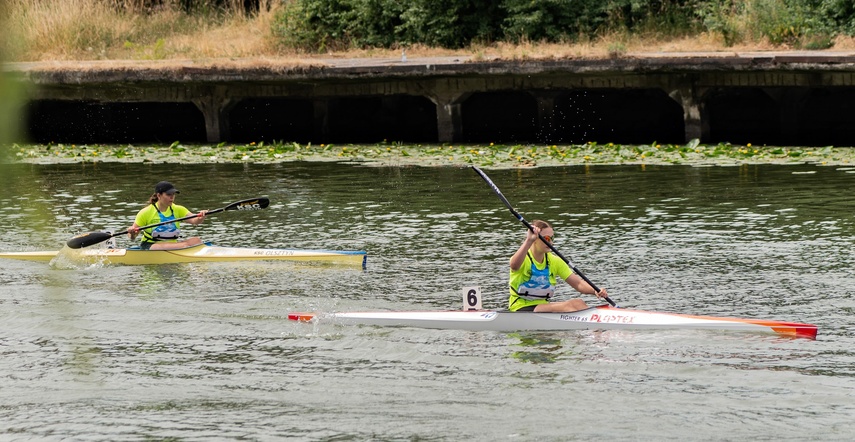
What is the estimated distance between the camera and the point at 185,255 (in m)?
15.1

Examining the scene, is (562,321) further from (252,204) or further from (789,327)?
(252,204)

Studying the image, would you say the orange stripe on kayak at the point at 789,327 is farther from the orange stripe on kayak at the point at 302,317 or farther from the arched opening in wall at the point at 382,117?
the arched opening in wall at the point at 382,117

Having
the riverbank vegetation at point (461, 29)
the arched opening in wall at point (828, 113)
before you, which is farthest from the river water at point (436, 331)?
the riverbank vegetation at point (461, 29)

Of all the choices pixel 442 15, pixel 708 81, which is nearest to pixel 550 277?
pixel 708 81

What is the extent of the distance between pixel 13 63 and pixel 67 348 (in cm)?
922

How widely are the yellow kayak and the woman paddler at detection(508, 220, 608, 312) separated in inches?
150

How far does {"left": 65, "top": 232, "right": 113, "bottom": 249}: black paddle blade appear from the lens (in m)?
13.3

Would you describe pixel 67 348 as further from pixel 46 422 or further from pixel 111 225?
pixel 111 225

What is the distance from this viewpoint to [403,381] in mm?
9125

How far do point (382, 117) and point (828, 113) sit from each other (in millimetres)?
11813

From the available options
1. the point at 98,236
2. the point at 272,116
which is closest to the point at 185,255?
the point at 98,236

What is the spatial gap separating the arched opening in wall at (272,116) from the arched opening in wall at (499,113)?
4605 millimetres

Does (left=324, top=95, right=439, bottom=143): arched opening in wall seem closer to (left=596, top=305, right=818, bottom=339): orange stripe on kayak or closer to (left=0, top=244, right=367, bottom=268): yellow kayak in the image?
(left=0, top=244, right=367, bottom=268): yellow kayak

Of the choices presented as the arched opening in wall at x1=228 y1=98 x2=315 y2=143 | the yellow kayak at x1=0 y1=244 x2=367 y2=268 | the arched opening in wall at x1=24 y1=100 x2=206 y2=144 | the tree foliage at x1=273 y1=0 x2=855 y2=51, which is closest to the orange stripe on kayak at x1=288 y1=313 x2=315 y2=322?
Answer: the yellow kayak at x1=0 y1=244 x2=367 y2=268
